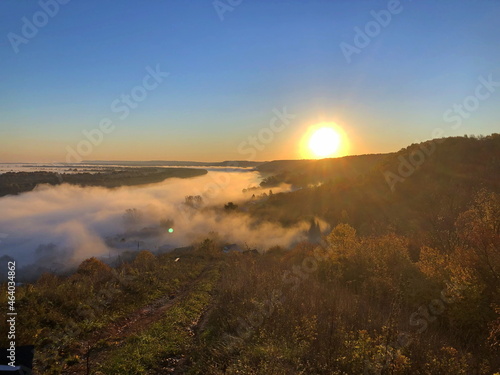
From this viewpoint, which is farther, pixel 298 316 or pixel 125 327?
pixel 125 327

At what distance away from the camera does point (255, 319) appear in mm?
11148

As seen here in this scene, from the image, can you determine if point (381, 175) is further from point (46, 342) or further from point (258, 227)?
point (46, 342)

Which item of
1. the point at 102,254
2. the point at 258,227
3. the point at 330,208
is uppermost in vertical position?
the point at 330,208

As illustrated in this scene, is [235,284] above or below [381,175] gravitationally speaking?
below

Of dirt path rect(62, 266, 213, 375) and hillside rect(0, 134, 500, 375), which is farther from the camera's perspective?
dirt path rect(62, 266, 213, 375)

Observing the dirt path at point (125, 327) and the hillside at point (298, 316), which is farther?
the dirt path at point (125, 327)

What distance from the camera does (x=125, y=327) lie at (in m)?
11.6

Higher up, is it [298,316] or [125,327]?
[298,316]

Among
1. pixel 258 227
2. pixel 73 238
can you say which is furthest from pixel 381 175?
pixel 73 238

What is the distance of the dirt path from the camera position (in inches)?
337

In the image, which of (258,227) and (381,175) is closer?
(381,175)

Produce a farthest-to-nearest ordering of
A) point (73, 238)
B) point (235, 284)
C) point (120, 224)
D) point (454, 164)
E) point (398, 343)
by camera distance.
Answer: point (120, 224) < point (73, 238) < point (454, 164) < point (235, 284) < point (398, 343)

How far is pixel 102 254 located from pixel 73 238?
15271 mm

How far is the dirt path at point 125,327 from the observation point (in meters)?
8.56
